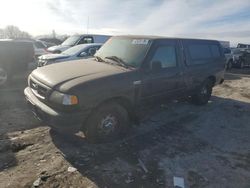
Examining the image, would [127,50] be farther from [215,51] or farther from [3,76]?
[3,76]

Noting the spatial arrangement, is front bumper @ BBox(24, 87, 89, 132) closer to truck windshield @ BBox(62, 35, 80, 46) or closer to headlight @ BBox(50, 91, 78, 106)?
headlight @ BBox(50, 91, 78, 106)

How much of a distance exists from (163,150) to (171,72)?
190cm

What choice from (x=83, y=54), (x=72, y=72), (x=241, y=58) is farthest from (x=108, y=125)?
(x=241, y=58)

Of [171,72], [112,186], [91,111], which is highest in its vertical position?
[171,72]

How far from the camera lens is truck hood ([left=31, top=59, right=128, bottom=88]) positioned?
416 centimetres

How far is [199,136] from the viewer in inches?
209

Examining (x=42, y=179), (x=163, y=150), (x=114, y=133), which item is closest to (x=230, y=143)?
(x=163, y=150)

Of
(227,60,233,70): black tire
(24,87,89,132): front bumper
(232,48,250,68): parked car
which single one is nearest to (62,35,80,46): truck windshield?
(24,87,89,132): front bumper

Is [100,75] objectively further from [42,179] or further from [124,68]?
[42,179]

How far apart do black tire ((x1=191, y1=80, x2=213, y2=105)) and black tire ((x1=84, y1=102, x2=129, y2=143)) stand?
10.7 ft

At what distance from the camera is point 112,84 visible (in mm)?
4336

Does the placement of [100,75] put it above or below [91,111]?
above

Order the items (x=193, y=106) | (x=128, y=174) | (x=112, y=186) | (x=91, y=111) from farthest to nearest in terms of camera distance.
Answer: (x=193, y=106), (x=91, y=111), (x=128, y=174), (x=112, y=186)

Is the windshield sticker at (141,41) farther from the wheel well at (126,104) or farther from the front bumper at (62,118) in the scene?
the front bumper at (62,118)
